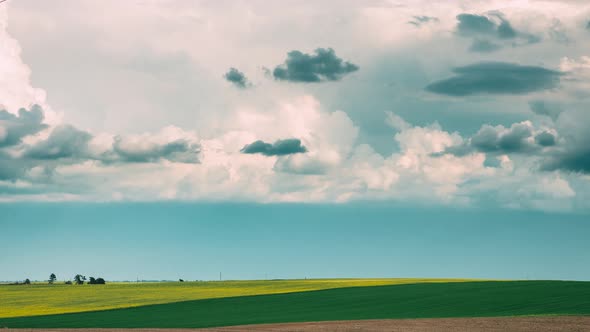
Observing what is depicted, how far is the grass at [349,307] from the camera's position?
203 ft

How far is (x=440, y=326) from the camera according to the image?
50.1 meters

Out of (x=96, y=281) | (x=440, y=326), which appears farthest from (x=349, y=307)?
(x=96, y=281)

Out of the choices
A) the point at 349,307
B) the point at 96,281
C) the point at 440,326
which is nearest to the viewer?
the point at 440,326

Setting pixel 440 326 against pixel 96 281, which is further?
pixel 96 281

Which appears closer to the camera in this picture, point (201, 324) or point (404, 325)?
point (404, 325)

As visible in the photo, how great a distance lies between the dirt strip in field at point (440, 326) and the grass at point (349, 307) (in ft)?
19.6

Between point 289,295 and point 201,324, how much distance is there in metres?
35.3

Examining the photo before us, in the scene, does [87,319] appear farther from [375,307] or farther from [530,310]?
[530,310]

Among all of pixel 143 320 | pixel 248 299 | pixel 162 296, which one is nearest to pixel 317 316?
→ pixel 143 320

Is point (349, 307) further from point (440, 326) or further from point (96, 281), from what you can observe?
point (96, 281)

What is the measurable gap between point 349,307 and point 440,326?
2614 cm

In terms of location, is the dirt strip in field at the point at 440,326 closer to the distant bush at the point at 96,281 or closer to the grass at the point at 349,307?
the grass at the point at 349,307

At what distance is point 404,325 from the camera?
5109 centimetres

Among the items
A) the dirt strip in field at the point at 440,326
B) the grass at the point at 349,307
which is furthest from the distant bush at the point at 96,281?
the dirt strip in field at the point at 440,326
